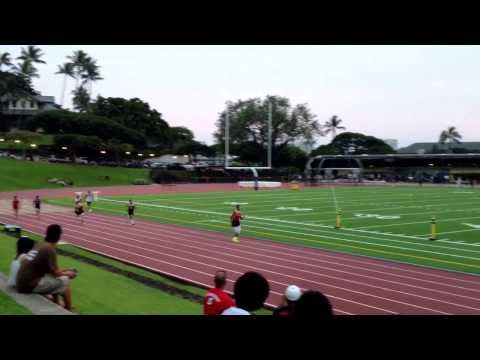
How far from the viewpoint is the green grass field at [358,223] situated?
720 inches

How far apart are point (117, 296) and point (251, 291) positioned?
7.08 meters

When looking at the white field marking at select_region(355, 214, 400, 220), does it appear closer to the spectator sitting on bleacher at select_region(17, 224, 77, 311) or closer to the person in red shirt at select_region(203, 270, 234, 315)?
the spectator sitting on bleacher at select_region(17, 224, 77, 311)

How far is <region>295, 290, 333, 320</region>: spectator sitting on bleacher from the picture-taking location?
378cm

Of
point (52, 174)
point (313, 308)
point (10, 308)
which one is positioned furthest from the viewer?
point (52, 174)

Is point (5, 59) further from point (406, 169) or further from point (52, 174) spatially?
point (406, 169)

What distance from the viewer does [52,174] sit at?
6475cm

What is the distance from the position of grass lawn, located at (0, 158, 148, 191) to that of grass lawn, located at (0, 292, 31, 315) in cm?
5193

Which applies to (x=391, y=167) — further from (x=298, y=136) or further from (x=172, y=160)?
(x=172, y=160)

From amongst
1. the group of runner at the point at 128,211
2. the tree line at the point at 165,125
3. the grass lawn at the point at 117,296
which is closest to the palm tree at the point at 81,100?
the tree line at the point at 165,125

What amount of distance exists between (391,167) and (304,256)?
76807 mm

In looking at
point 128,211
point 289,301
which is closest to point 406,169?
point 128,211

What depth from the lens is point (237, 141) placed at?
99.5m

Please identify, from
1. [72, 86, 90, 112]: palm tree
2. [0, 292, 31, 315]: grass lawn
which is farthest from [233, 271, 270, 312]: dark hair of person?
[72, 86, 90, 112]: palm tree
